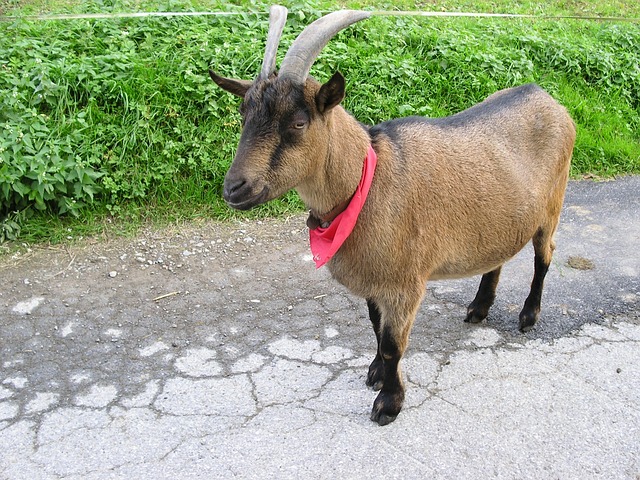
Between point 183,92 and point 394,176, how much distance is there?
3002 mm

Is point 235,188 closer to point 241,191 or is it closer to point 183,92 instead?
point 241,191

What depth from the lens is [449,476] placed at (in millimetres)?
3467

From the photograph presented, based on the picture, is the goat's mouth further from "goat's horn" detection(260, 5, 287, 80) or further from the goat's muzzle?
"goat's horn" detection(260, 5, 287, 80)

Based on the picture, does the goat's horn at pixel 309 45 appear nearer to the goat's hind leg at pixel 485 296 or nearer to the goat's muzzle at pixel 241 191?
the goat's muzzle at pixel 241 191

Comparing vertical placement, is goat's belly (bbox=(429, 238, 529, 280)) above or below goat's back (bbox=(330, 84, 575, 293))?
below

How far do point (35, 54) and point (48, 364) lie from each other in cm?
299

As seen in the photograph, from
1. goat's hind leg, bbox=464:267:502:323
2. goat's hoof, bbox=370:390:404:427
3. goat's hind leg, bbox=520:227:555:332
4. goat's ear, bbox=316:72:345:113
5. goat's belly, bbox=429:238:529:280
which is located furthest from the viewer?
goat's hind leg, bbox=464:267:502:323

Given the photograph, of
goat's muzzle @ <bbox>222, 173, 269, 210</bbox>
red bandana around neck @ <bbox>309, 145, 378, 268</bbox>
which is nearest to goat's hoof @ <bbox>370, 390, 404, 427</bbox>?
red bandana around neck @ <bbox>309, 145, 378, 268</bbox>

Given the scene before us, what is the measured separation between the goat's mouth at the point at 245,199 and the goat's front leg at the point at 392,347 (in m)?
0.87

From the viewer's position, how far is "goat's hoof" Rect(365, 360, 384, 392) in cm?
411

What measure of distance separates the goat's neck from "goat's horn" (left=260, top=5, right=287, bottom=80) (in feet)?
1.23

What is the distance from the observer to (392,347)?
3779mm

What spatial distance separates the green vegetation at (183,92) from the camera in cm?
558

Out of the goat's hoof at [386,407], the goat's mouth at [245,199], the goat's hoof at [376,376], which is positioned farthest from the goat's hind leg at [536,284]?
the goat's mouth at [245,199]
